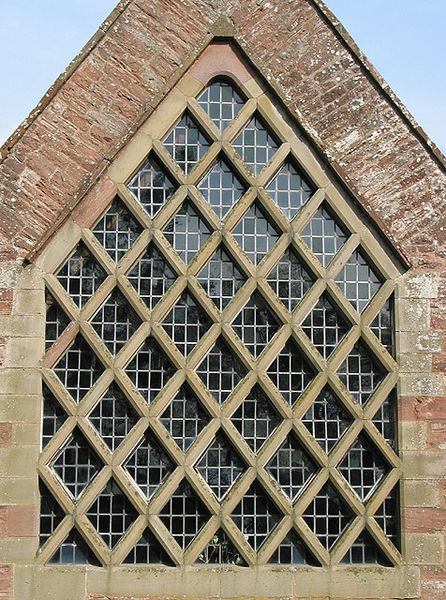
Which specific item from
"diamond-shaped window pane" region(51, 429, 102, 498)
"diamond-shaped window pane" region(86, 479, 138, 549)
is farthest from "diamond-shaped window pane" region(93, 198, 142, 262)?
"diamond-shaped window pane" region(86, 479, 138, 549)

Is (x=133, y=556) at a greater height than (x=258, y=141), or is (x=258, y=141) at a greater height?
(x=258, y=141)

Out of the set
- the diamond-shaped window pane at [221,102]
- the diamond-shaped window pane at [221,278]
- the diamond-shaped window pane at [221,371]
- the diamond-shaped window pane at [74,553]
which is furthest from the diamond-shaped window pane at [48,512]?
the diamond-shaped window pane at [221,102]

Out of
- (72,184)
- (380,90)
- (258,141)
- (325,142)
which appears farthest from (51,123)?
(380,90)

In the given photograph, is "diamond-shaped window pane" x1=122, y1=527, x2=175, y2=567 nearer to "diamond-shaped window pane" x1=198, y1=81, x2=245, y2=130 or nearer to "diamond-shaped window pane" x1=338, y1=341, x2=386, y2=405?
"diamond-shaped window pane" x1=338, y1=341, x2=386, y2=405

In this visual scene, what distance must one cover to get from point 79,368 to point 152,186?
1.95 m

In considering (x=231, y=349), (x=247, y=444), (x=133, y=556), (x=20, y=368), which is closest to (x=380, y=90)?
(x=231, y=349)

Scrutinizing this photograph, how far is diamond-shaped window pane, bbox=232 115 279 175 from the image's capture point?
9.14m

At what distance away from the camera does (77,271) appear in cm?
892

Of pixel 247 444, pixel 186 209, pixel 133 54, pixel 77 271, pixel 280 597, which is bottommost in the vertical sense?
pixel 280 597

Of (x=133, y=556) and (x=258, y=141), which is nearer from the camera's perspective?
(x=133, y=556)

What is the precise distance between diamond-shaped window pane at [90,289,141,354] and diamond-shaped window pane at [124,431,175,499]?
3.07ft

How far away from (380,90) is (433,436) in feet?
11.3

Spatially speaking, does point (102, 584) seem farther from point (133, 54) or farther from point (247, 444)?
point (133, 54)

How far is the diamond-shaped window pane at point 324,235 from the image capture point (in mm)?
9031
